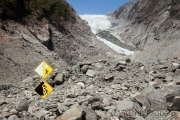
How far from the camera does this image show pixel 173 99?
6.50 metres

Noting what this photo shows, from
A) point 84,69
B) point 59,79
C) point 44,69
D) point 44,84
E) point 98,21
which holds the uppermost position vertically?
point 98,21

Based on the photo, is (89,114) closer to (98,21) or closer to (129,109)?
(129,109)

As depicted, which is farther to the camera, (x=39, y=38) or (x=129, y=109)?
(x=39, y=38)

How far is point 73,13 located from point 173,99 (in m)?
37.3

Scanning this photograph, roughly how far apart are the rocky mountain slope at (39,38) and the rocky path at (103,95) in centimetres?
905

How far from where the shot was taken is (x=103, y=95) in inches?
366

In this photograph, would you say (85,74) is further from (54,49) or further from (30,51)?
(54,49)

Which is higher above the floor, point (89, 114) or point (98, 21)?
point (98, 21)

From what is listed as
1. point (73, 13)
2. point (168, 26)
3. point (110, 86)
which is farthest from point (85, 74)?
point (168, 26)

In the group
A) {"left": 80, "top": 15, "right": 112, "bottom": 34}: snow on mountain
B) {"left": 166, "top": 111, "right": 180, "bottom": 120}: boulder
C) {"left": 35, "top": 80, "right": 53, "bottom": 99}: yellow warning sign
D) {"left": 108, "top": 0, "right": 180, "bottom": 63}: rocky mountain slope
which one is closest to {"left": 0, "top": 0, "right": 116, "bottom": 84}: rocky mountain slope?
{"left": 35, "top": 80, "right": 53, "bottom": 99}: yellow warning sign

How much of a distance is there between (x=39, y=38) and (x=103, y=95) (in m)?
22.6

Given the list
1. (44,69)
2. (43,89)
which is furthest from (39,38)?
(43,89)

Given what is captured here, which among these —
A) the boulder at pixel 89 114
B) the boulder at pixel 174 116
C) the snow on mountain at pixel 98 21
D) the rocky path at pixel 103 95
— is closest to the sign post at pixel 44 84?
the rocky path at pixel 103 95

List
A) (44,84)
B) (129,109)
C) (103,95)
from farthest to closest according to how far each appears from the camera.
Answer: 1. (103,95)
2. (44,84)
3. (129,109)
